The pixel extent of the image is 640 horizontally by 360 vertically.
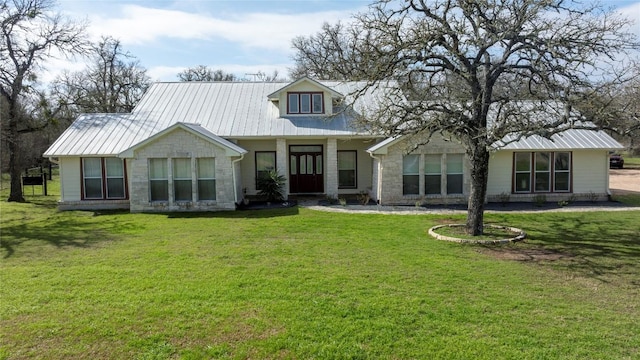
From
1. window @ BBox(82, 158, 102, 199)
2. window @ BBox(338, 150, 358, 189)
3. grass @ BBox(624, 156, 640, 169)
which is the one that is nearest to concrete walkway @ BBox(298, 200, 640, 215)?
window @ BBox(338, 150, 358, 189)

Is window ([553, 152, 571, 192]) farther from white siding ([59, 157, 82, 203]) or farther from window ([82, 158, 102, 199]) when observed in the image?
white siding ([59, 157, 82, 203])

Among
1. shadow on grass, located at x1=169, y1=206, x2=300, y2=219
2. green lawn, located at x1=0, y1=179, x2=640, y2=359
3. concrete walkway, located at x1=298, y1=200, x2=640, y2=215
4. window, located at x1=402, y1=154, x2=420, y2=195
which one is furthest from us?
window, located at x1=402, y1=154, x2=420, y2=195

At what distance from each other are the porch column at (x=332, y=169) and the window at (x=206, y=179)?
5.12 metres

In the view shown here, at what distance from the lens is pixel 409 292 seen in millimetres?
7086

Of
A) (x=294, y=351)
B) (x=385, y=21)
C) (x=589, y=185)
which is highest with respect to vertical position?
(x=385, y=21)

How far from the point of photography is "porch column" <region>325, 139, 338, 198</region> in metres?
19.2

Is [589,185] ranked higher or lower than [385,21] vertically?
lower

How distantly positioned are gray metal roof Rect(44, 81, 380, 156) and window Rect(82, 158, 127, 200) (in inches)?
22.1

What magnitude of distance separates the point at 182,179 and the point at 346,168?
25.1 ft

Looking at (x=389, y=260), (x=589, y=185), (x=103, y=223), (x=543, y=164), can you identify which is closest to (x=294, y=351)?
(x=389, y=260)

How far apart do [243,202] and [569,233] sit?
40.0 feet

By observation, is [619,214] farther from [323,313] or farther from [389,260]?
[323,313]

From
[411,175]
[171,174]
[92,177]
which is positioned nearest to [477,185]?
[411,175]

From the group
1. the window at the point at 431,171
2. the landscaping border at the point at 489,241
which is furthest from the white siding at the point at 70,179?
the landscaping border at the point at 489,241
